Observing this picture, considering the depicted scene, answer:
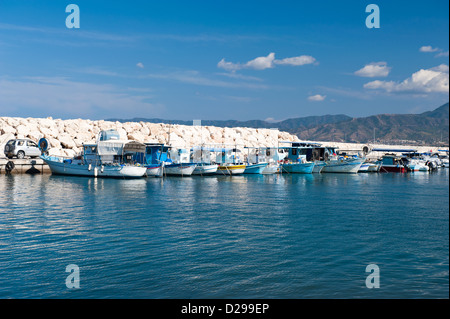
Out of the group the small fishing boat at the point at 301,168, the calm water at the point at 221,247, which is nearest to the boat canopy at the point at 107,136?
the calm water at the point at 221,247

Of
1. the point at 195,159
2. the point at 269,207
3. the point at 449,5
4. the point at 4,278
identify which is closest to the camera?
the point at 449,5

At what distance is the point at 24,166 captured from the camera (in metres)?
53.0

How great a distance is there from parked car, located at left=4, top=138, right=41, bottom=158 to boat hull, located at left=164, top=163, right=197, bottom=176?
18.5m

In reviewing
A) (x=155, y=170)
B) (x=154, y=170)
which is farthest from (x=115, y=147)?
(x=155, y=170)

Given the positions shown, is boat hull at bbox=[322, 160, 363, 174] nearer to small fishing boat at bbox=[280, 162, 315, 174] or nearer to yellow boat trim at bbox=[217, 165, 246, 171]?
small fishing boat at bbox=[280, 162, 315, 174]

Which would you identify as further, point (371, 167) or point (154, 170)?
point (371, 167)

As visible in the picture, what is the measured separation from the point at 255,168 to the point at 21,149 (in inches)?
1252

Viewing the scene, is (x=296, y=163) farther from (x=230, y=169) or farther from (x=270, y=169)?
(x=230, y=169)

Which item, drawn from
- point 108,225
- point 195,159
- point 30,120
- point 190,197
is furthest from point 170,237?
point 30,120

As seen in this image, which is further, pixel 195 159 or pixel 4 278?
pixel 195 159

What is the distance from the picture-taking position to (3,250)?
16422 mm

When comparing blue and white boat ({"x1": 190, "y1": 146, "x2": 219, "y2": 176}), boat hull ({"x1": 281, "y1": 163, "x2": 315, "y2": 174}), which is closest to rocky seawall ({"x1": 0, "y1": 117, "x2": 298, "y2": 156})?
blue and white boat ({"x1": 190, "y1": 146, "x2": 219, "y2": 176})
